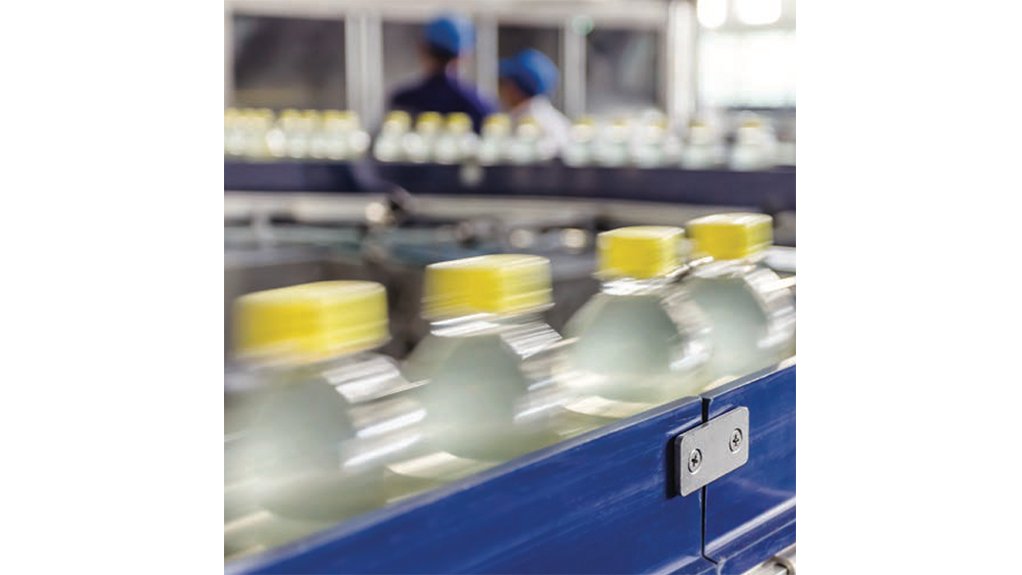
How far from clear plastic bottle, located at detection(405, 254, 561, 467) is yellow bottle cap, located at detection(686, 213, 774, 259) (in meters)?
0.27

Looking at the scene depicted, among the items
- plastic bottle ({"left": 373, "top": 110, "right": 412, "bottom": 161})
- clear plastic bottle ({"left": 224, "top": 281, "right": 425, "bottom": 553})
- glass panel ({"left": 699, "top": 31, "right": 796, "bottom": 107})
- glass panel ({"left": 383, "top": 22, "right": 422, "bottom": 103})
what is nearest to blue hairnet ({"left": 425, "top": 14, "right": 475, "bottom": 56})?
glass panel ({"left": 383, "top": 22, "right": 422, "bottom": 103})

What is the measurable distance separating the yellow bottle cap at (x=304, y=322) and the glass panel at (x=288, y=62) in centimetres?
431

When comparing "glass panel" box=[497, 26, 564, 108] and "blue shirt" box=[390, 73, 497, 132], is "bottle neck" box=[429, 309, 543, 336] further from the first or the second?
"glass panel" box=[497, 26, 564, 108]

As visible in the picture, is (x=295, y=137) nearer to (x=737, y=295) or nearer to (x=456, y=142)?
(x=456, y=142)

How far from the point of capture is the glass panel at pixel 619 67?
580 centimetres

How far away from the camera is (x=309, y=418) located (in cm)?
60

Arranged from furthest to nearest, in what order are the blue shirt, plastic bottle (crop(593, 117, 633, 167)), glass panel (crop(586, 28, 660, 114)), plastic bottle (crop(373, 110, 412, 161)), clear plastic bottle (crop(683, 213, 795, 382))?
glass panel (crop(586, 28, 660, 114)), the blue shirt, plastic bottle (crop(373, 110, 412, 161)), plastic bottle (crop(593, 117, 633, 167)), clear plastic bottle (crop(683, 213, 795, 382))

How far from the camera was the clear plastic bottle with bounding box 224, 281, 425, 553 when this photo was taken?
1.88ft

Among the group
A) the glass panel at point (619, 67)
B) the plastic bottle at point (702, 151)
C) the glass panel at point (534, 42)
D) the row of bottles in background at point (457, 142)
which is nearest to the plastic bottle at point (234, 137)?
the row of bottles in background at point (457, 142)

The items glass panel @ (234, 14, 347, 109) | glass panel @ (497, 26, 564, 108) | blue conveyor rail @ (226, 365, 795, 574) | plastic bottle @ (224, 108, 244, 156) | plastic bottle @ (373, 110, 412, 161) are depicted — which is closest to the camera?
blue conveyor rail @ (226, 365, 795, 574)

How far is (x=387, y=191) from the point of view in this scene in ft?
9.44

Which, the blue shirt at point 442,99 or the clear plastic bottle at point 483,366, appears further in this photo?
the blue shirt at point 442,99

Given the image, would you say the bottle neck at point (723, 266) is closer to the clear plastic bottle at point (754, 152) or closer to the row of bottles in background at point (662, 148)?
the row of bottles in background at point (662, 148)
